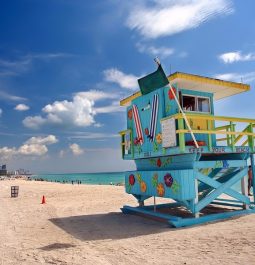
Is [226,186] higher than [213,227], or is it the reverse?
[226,186]

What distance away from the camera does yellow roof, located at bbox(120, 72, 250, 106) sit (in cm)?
1096

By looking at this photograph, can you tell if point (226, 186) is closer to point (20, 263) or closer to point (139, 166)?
point (139, 166)

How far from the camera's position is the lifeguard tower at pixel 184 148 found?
10.4m

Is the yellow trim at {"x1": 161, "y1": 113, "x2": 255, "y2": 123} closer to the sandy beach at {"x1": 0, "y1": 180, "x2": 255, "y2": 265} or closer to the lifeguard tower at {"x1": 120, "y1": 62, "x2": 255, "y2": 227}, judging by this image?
the lifeguard tower at {"x1": 120, "y1": 62, "x2": 255, "y2": 227}

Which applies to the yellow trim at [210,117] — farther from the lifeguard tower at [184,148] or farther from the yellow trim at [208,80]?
the yellow trim at [208,80]

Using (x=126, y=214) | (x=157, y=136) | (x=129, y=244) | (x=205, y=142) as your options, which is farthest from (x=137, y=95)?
(x=129, y=244)

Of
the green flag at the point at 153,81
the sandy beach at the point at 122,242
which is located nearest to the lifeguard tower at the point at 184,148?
the green flag at the point at 153,81

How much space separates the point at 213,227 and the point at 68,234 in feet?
14.6

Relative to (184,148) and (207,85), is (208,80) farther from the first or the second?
(184,148)

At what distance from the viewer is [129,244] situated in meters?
7.94

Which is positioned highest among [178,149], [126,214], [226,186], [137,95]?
[137,95]

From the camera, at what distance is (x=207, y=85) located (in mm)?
11922

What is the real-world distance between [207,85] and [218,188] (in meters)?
3.92

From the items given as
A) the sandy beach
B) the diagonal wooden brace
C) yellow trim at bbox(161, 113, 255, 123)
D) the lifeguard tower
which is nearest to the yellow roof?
the lifeguard tower
